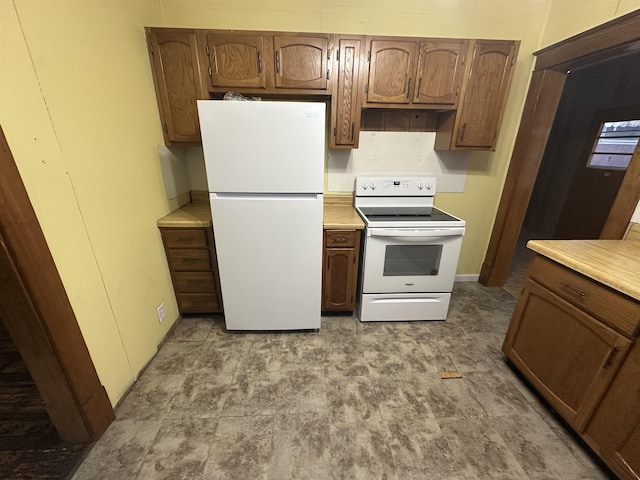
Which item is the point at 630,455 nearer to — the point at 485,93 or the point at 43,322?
the point at 485,93

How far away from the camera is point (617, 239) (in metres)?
1.56

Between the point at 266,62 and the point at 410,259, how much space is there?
1807 mm

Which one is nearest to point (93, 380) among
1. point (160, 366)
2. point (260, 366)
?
point (160, 366)

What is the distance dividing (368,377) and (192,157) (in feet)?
7.49

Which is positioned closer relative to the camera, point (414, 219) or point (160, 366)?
point (160, 366)

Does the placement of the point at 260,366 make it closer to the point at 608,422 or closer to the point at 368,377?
the point at 368,377

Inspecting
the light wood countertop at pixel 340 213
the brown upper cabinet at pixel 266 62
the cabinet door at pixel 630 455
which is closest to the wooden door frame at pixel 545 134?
the cabinet door at pixel 630 455

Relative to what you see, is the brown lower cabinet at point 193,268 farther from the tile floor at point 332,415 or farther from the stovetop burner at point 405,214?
the stovetop burner at point 405,214

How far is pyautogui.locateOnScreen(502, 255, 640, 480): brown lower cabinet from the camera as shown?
1061mm

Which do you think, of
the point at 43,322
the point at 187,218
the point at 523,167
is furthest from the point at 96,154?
the point at 523,167

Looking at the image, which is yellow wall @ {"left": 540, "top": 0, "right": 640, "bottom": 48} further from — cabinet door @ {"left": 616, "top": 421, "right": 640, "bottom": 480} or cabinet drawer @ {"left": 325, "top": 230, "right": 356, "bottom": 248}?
cabinet door @ {"left": 616, "top": 421, "right": 640, "bottom": 480}

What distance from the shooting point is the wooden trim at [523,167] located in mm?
2107

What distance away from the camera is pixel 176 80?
6.03 feet

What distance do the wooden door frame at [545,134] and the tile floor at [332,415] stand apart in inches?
39.6
